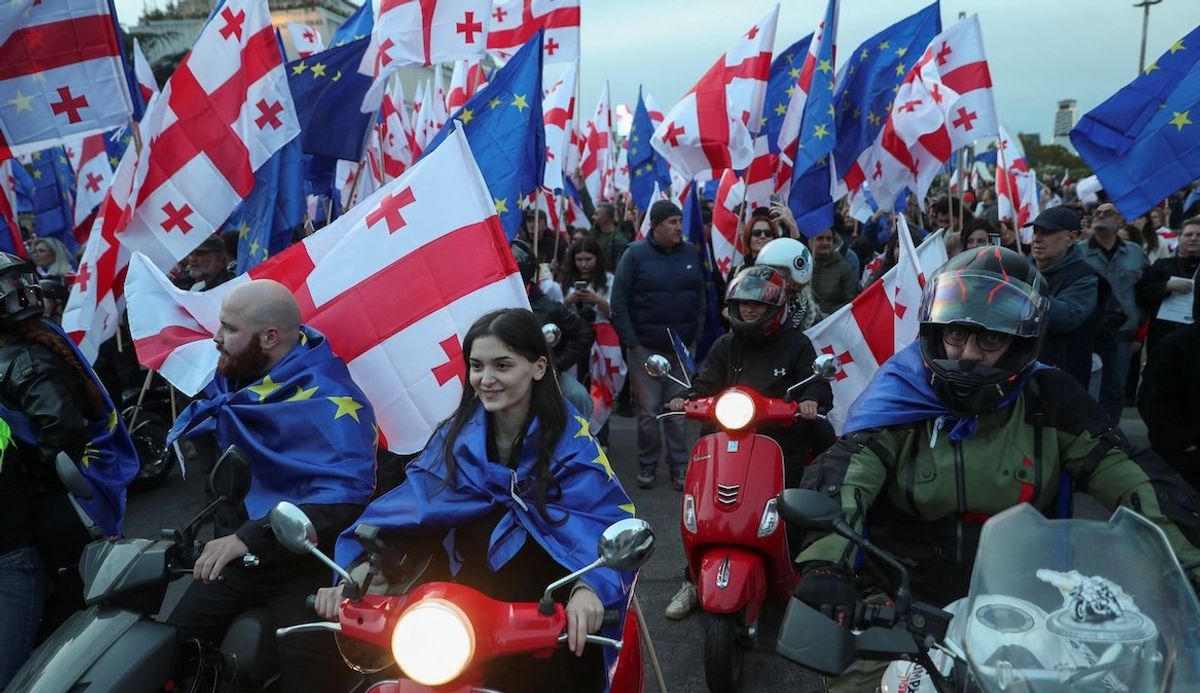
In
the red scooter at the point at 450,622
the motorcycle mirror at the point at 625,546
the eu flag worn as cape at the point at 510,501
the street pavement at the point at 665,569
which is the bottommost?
the street pavement at the point at 665,569

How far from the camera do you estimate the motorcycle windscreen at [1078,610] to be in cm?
145

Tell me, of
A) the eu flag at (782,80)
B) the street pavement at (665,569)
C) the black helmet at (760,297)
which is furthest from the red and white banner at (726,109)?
the black helmet at (760,297)

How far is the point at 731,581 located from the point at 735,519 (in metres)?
0.30

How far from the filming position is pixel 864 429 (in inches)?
103

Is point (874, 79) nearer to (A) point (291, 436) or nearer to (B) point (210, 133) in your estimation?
(B) point (210, 133)

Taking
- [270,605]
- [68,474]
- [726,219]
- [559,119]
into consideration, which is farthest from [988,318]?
[559,119]

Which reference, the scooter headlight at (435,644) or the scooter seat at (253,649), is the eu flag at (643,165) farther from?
the scooter headlight at (435,644)

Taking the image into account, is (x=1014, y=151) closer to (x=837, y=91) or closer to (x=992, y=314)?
(x=837, y=91)

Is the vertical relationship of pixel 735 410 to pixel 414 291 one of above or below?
below

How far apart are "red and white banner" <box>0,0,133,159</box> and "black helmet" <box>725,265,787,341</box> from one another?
4.11 m

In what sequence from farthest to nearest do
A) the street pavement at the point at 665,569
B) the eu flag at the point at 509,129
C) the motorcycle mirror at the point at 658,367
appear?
the eu flag at the point at 509,129
the motorcycle mirror at the point at 658,367
the street pavement at the point at 665,569

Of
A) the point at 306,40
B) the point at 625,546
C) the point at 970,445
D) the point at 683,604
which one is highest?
the point at 306,40

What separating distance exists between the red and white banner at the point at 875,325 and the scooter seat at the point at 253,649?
10.4 feet

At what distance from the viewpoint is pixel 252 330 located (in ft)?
10.9
